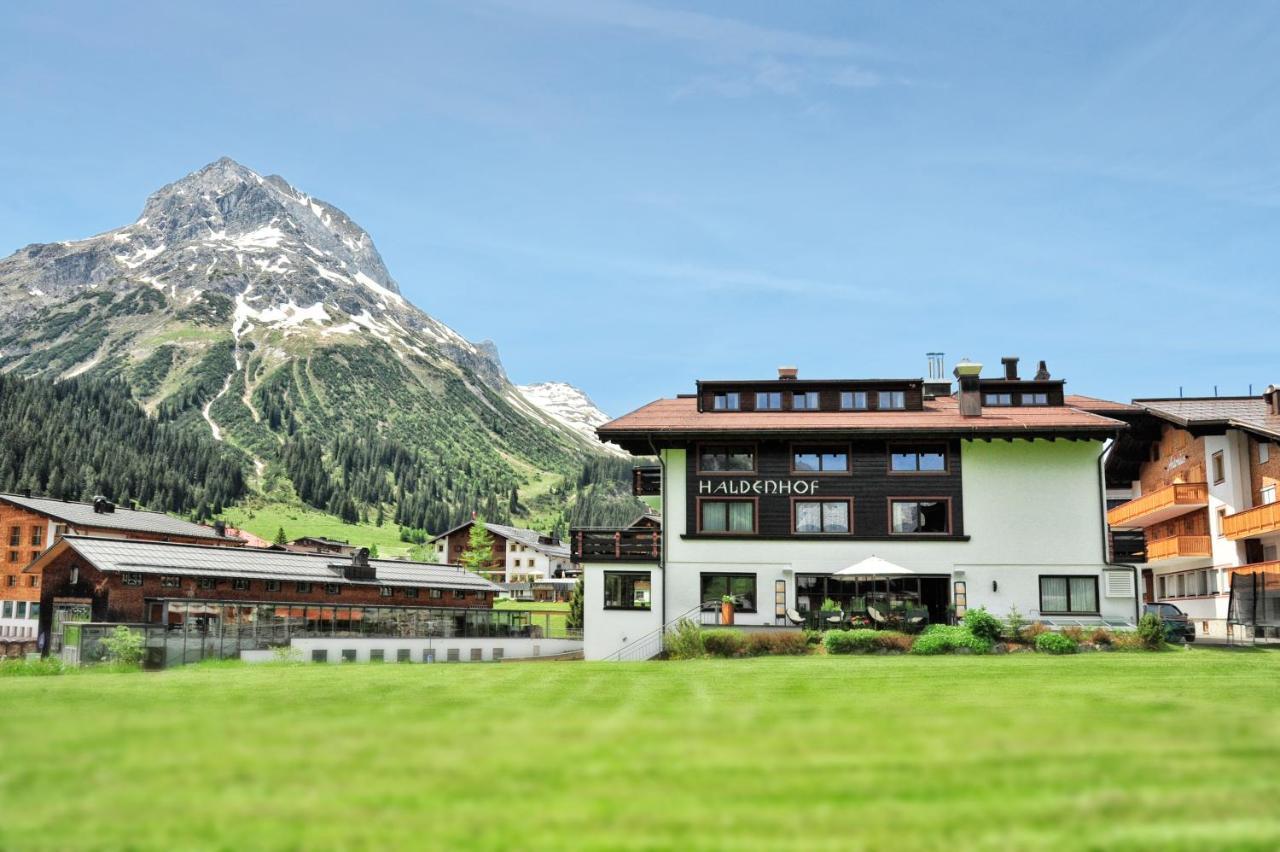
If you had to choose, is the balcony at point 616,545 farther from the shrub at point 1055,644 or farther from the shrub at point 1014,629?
the shrub at point 1055,644

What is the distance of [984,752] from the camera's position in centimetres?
1159

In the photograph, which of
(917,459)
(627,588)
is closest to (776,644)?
(627,588)

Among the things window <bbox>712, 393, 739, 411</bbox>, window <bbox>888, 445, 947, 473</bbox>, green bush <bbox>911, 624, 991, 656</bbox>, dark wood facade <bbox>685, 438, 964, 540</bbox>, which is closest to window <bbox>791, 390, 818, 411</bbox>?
window <bbox>712, 393, 739, 411</bbox>

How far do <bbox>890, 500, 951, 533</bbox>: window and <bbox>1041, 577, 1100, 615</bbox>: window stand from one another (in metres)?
4.60

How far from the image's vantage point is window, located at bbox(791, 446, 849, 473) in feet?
144

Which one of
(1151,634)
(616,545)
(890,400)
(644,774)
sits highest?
(890,400)

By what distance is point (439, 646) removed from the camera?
211 ft

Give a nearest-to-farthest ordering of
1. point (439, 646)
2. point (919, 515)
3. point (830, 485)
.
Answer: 1. point (919, 515)
2. point (830, 485)
3. point (439, 646)

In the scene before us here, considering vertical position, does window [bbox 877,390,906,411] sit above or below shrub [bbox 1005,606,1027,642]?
above

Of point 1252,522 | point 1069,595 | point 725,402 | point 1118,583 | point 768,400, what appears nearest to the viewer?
point 1118,583

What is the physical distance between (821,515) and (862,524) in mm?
1692

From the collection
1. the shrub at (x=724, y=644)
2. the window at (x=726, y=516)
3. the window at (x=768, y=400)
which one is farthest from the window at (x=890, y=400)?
the shrub at (x=724, y=644)

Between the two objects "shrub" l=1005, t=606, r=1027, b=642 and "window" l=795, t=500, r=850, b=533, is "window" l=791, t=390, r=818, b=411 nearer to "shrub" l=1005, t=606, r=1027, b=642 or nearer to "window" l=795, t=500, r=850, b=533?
"window" l=795, t=500, r=850, b=533

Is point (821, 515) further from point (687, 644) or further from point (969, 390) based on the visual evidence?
point (687, 644)
